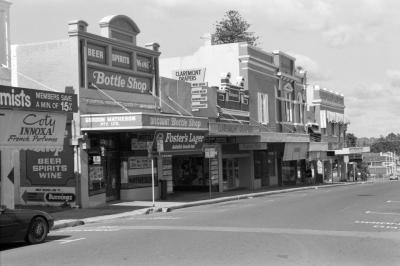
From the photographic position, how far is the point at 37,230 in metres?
13.5

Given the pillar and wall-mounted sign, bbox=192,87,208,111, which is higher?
wall-mounted sign, bbox=192,87,208,111

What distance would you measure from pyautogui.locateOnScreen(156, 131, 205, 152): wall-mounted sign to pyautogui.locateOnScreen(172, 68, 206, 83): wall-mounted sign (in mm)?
5664

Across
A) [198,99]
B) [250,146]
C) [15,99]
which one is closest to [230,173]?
[250,146]

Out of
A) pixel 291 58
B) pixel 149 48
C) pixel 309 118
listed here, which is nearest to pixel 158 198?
pixel 149 48

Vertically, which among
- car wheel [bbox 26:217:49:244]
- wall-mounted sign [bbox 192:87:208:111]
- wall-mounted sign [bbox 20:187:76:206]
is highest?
wall-mounted sign [bbox 192:87:208:111]

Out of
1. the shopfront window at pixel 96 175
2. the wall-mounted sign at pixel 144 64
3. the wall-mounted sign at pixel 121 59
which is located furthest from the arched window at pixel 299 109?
the shopfront window at pixel 96 175

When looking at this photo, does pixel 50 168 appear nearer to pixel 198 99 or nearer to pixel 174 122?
pixel 174 122

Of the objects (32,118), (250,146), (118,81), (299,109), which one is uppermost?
(299,109)

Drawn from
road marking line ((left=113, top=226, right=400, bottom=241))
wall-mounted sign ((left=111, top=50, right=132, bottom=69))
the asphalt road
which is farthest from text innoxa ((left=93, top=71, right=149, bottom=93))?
road marking line ((left=113, top=226, right=400, bottom=241))

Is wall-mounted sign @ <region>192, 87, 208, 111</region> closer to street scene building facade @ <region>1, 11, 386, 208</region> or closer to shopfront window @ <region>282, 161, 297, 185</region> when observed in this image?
street scene building facade @ <region>1, 11, 386, 208</region>

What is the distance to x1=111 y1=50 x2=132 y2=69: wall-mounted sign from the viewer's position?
1022 inches

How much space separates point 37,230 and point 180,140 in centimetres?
1329

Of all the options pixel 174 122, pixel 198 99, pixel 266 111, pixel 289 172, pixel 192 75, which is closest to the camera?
pixel 174 122

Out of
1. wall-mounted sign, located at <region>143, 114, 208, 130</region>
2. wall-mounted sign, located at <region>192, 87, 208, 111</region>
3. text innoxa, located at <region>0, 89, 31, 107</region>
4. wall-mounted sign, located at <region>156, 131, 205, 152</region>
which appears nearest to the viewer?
text innoxa, located at <region>0, 89, 31, 107</region>
